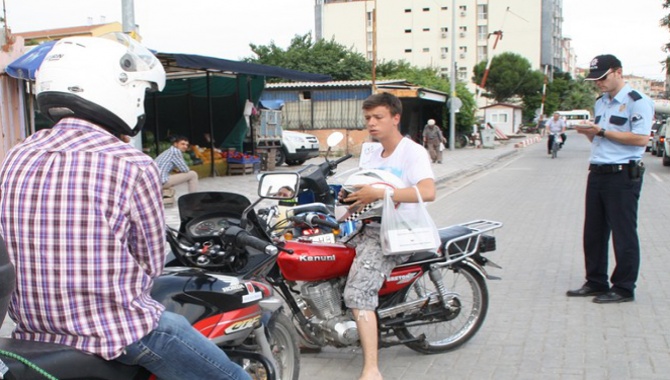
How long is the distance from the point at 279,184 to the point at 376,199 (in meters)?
0.57

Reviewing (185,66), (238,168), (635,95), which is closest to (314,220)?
(635,95)

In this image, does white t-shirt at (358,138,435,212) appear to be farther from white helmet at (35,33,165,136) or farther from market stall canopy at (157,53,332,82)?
market stall canopy at (157,53,332,82)

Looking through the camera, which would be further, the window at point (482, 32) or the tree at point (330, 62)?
the window at point (482, 32)

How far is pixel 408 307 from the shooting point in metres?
4.09

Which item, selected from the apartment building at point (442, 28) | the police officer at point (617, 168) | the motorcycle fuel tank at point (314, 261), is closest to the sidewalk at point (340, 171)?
the motorcycle fuel tank at point (314, 261)

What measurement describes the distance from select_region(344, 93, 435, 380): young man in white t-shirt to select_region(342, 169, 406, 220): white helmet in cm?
5

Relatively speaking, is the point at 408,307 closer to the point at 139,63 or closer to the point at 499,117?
the point at 139,63

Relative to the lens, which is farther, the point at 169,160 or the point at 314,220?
the point at 169,160

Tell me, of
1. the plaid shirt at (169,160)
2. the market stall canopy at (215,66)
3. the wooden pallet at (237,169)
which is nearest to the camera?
the plaid shirt at (169,160)

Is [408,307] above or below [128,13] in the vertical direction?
below

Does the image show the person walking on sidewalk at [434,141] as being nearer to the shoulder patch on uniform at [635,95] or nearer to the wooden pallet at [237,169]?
the wooden pallet at [237,169]

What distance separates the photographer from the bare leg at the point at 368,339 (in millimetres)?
3648

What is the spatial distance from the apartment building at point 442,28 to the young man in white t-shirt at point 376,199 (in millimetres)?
80737

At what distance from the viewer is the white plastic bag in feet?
12.0
